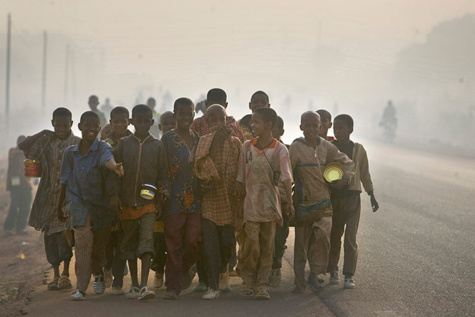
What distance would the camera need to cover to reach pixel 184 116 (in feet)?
22.8

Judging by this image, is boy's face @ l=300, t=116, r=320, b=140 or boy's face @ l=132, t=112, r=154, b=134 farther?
boy's face @ l=300, t=116, r=320, b=140

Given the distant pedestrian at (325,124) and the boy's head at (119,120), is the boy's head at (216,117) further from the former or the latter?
the distant pedestrian at (325,124)

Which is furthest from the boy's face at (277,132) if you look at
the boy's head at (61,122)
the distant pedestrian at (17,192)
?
the distant pedestrian at (17,192)

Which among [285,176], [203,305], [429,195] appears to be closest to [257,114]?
[285,176]

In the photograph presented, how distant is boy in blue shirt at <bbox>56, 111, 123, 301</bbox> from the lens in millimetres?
6637

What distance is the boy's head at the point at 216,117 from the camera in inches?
272

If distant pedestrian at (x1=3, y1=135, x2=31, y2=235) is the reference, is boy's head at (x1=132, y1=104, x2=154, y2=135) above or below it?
above

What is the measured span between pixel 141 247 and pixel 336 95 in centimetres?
10656

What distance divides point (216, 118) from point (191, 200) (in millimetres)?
878

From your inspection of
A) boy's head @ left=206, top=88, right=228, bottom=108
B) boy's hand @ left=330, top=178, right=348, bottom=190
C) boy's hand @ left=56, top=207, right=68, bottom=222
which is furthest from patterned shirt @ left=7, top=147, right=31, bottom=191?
boy's hand @ left=330, top=178, right=348, bottom=190

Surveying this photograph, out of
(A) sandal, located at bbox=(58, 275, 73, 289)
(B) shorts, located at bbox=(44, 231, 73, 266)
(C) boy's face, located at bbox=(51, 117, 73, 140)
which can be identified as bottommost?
(A) sandal, located at bbox=(58, 275, 73, 289)

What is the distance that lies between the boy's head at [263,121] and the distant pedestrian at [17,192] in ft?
32.9

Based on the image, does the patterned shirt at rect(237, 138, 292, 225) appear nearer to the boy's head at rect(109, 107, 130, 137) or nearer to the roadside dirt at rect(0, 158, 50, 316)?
the boy's head at rect(109, 107, 130, 137)

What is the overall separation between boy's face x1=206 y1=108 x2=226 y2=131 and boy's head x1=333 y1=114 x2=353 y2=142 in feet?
5.12
